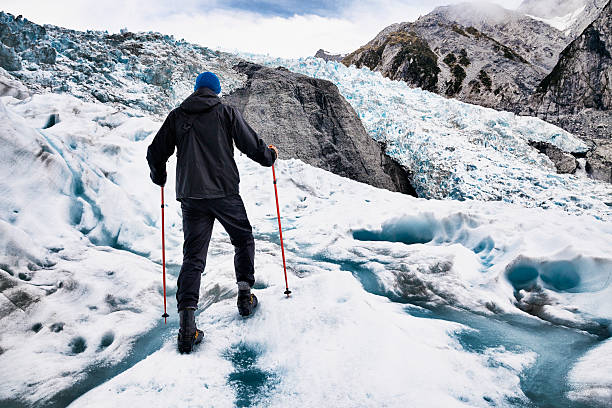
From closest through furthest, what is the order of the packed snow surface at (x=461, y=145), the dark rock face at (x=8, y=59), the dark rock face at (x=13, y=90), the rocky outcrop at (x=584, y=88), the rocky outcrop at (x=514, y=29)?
the dark rock face at (x=13, y=90) < the dark rock face at (x=8, y=59) < the packed snow surface at (x=461, y=145) < the rocky outcrop at (x=584, y=88) < the rocky outcrop at (x=514, y=29)

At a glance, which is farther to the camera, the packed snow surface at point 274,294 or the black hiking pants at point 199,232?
the black hiking pants at point 199,232

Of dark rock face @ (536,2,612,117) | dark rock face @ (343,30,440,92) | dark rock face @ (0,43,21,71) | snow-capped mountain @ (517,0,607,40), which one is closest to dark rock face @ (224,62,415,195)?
dark rock face @ (0,43,21,71)

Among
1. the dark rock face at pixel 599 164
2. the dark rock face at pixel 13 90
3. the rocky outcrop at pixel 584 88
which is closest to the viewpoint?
→ the dark rock face at pixel 13 90

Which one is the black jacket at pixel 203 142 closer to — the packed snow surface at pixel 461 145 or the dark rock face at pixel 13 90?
the dark rock face at pixel 13 90

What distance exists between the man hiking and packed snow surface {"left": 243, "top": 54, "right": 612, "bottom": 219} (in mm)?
12040

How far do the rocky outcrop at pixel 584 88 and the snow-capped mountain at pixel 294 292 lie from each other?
3040 centimetres

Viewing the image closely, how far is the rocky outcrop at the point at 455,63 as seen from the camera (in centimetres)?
4072

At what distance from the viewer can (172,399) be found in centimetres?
169

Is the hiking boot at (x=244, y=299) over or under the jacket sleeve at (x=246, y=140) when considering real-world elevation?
under

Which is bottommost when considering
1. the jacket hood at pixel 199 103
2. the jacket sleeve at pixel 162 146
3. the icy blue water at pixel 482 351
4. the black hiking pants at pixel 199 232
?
the icy blue water at pixel 482 351

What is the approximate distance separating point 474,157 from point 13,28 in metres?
15.9

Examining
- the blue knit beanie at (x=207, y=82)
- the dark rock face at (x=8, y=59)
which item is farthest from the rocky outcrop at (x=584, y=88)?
the dark rock face at (x=8, y=59)

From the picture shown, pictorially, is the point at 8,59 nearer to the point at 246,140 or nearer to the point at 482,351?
the point at 246,140

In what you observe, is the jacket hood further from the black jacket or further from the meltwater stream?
the meltwater stream
